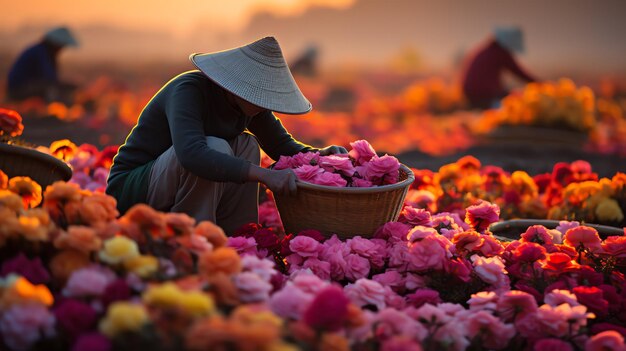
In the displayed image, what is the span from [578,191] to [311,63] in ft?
32.5

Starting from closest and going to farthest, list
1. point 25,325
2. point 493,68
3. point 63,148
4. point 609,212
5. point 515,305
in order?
point 25,325 < point 515,305 < point 63,148 < point 609,212 < point 493,68

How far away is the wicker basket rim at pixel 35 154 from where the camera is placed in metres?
2.78

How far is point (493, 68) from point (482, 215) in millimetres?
6585

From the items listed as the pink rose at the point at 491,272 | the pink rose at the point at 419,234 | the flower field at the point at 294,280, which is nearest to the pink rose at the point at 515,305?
the flower field at the point at 294,280

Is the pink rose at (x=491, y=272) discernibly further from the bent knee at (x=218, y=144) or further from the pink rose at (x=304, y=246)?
the bent knee at (x=218, y=144)

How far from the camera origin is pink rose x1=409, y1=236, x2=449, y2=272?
8.00ft

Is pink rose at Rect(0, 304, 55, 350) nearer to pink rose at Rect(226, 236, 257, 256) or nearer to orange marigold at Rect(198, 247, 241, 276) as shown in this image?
orange marigold at Rect(198, 247, 241, 276)

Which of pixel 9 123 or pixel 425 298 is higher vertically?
pixel 9 123

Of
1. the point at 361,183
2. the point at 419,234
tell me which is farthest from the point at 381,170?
the point at 419,234

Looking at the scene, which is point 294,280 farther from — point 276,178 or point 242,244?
point 276,178

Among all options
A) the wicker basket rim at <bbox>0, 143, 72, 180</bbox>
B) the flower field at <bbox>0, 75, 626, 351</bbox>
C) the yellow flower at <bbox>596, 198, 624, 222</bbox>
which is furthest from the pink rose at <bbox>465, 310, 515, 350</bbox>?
the yellow flower at <bbox>596, 198, 624, 222</bbox>

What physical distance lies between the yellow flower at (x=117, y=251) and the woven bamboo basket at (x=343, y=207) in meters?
0.93

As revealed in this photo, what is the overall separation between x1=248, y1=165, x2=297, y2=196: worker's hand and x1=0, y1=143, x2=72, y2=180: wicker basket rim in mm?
890

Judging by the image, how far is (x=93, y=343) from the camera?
5.02 ft
